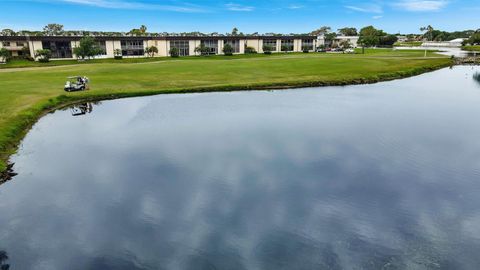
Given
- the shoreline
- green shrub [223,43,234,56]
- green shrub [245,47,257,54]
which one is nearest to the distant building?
green shrub [245,47,257,54]

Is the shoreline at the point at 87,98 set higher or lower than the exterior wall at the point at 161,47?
lower

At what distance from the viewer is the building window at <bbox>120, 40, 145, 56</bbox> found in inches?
6624

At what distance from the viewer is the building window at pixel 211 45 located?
18038 cm

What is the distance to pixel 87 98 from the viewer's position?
69.1 m

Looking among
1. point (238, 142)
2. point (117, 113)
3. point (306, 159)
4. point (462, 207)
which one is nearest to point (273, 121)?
point (238, 142)

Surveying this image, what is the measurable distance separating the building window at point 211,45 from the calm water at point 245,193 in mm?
A: 128866

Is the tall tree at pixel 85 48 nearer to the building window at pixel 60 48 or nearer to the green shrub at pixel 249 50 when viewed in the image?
the building window at pixel 60 48

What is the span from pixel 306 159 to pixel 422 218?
13.5 metres

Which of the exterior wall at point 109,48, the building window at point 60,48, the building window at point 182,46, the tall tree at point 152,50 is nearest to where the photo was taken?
the building window at point 60,48

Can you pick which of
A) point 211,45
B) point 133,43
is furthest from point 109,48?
point 211,45

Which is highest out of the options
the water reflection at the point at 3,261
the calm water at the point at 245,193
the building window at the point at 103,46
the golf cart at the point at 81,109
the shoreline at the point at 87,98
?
the building window at the point at 103,46

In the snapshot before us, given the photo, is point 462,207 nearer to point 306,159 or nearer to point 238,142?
point 306,159

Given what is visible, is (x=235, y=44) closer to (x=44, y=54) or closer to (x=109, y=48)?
(x=109, y=48)

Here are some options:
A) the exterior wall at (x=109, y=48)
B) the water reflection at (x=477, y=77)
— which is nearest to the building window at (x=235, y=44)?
the exterior wall at (x=109, y=48)
